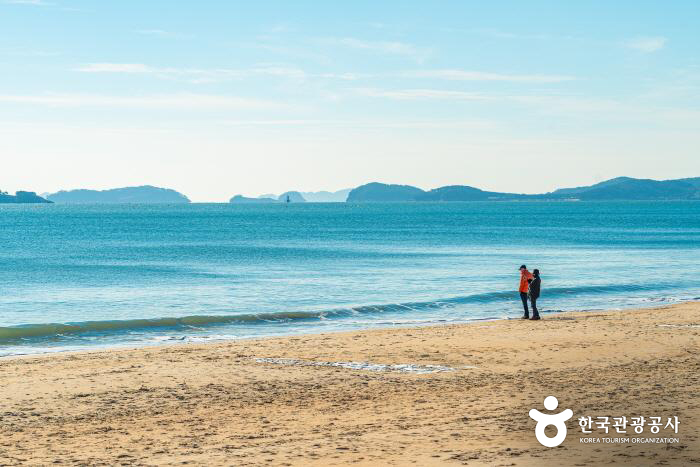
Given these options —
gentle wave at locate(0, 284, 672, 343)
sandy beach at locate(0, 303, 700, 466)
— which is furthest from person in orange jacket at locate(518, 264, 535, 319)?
gentle wave at locate(0, 284, 672, 343)

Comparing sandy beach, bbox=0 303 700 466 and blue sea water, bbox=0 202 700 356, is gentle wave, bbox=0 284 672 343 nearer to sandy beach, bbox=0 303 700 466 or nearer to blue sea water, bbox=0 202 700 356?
blue sea water, bbox=0 202 700 356

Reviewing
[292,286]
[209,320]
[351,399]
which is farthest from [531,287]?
[292,286]

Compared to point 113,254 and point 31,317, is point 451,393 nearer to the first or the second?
point 31,317

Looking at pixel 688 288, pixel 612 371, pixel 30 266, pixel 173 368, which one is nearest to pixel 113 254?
pixel 30 266

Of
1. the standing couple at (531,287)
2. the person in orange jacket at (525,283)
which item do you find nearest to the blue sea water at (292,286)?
the person in orange jacket at (525,283)

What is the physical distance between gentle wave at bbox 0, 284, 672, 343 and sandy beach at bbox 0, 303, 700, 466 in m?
6.34

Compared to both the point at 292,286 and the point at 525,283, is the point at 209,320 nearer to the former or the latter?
the point at 525,283

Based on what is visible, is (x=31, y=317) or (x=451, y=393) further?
(x=31, y=317)

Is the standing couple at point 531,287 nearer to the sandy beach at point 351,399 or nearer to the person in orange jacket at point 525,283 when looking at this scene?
the person in orange jacket at point 525,283

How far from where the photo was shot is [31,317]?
33031 mm

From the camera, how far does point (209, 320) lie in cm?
3180

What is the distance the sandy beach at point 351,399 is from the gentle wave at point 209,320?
634 centimetres

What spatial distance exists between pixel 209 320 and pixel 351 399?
16658 mm

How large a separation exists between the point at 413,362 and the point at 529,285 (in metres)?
10.5
